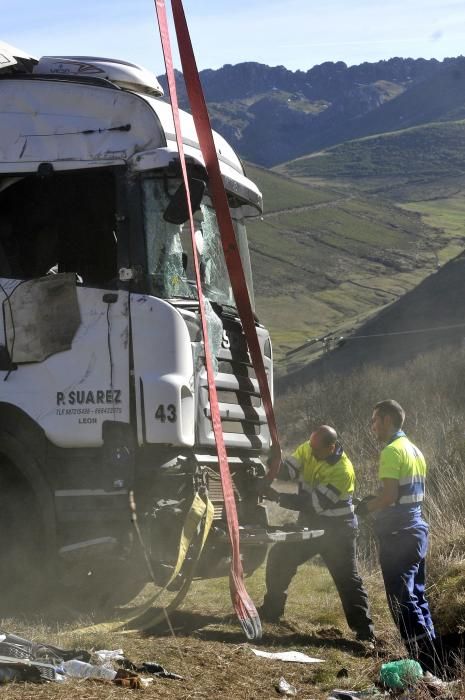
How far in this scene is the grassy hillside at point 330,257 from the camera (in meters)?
82.4

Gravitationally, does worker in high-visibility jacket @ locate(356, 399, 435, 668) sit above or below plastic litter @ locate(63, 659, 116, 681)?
above

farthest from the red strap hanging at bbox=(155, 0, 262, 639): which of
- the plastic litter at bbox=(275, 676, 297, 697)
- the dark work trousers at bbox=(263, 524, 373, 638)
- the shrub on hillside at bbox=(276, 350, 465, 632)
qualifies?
the shrub on hillside at bbox=(276, 350, 465, 632)

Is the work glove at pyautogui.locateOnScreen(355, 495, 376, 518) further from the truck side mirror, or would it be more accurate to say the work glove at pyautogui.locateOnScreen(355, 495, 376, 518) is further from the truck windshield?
Answer: the truck side mirror

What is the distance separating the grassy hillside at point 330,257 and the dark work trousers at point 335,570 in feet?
177

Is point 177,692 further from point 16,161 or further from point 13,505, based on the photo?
point 16,161

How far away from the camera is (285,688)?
715cm

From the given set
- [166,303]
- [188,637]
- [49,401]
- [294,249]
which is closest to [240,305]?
[166,303]

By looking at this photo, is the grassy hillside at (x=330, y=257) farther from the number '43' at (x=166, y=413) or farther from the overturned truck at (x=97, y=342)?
the number '43' at (x=166, y=413)

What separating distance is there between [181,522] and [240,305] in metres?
1.96

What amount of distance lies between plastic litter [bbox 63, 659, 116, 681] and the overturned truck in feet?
4.52

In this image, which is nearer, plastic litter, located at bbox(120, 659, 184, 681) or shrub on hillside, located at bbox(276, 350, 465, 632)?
plastic litter, located at bbox(120, 659, 184, 681)

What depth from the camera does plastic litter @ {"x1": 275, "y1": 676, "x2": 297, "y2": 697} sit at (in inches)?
280

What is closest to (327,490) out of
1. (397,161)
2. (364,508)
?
(364,508)

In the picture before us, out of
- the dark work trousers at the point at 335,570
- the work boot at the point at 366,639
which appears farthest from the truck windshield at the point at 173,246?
the work boot at the point at 366,639
